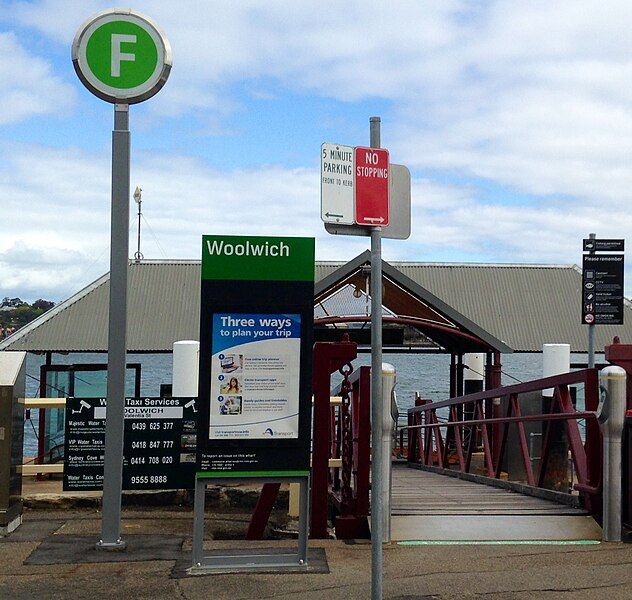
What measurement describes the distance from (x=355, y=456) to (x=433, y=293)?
18.5 m

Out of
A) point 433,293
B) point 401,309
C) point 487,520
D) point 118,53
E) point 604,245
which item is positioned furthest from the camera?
point 433,293

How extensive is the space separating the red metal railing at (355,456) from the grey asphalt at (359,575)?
24 centimetres

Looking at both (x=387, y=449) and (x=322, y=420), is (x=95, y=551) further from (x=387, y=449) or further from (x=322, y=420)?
(x=387, y=449)

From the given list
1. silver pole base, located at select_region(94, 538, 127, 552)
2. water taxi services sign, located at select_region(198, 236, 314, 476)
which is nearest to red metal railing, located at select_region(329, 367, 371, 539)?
water taxi services sign, located at select_region(198, 236, 314, 476)

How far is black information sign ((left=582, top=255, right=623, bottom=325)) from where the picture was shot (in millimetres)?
16125

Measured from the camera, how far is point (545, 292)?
2903 cm

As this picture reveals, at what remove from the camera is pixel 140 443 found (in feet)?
33.7

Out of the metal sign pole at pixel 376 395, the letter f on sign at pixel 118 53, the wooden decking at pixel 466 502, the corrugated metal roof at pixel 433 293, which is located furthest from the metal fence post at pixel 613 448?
the corrugated metal roof at pixel 433 293

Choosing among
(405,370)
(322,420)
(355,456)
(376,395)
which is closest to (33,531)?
(322,420)

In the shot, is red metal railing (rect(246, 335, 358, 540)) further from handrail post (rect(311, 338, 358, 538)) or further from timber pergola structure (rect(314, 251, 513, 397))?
timber pergola structure (rect(314, 251, 513, 397))

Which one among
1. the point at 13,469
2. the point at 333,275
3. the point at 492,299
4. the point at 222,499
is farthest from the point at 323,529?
the point at 492,299

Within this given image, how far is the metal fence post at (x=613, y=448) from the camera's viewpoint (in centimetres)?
823

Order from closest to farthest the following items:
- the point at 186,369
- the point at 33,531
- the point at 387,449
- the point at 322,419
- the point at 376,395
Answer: the point at 376,395 → the point at 387,449 → the point at 322,419 → the point at 33,531 → the point at 186,369

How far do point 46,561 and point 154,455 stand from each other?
273 centimetres
